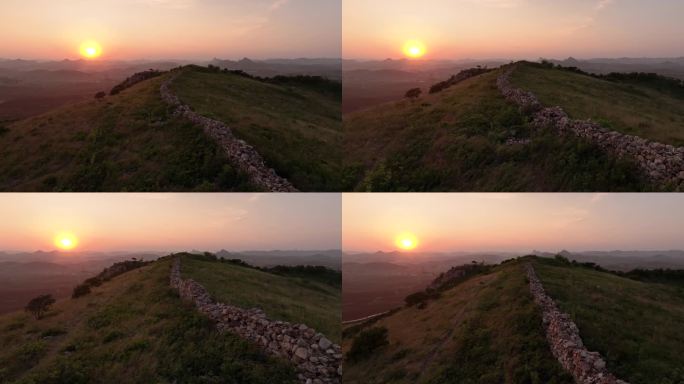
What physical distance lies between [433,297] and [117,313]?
52.1 ft

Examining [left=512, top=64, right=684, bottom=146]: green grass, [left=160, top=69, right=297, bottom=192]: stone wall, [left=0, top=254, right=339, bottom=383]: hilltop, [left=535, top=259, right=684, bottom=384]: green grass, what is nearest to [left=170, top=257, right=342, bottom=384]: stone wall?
[left=0, top=254, right=339, bottom=383]: hilltop

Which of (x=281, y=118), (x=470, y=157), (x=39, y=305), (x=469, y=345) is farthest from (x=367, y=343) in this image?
(x=39, y=305)

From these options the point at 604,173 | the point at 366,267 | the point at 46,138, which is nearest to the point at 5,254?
the point at 46,138

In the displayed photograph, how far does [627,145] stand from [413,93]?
902 centimetres

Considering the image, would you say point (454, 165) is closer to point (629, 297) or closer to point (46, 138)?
point (629, 297)

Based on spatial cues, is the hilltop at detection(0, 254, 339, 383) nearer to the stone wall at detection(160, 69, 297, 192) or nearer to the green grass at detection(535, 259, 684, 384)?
the stone wall at detection(160, 69, 297, 192)

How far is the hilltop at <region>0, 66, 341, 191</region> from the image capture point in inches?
580

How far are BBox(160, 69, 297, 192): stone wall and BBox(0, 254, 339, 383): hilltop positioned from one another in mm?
4988

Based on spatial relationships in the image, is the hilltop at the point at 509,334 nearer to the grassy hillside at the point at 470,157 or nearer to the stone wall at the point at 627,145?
the grassy hillside at the point at 470,157

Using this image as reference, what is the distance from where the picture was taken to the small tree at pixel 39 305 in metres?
19.7

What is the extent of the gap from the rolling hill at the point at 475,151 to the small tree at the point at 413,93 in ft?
1.56

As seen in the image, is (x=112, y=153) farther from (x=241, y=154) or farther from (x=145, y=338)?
(x=145, y=338)

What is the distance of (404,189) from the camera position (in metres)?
14.3

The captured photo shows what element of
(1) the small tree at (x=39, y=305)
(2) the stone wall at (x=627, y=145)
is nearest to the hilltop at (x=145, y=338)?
(1) the small tree at (x=39, y=305)
